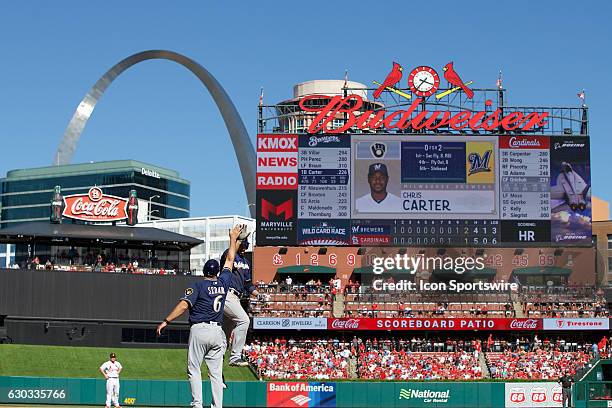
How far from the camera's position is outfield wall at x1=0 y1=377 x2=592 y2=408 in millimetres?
36531

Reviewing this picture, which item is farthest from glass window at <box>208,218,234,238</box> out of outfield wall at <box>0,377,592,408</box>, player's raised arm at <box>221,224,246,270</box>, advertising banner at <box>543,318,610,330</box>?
player's raised arm at <box>221,224,246,270</box>

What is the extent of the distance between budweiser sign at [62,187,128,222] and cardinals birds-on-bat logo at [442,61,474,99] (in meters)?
20.4

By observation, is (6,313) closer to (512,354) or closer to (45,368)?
(45,368)

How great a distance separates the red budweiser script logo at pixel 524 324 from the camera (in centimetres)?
4925

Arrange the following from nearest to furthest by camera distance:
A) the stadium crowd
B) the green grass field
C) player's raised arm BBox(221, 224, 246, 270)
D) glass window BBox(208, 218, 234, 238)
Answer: player's raised arm BBox(221, 224, 246, 270)
the green grass field
the stadium crowd
glass window BBox(208, 218, 234, 238)

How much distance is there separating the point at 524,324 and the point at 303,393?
1592cm

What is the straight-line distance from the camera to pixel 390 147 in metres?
50.6

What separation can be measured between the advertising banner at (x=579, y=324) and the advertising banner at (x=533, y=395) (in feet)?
30.1

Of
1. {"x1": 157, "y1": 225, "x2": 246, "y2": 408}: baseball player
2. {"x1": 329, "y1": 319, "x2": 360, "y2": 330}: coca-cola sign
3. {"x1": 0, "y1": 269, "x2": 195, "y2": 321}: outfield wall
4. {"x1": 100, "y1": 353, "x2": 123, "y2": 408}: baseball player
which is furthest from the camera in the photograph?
{"x1": 0, "y1": 269, "x2": 195, "y2": 321}: outfield wall

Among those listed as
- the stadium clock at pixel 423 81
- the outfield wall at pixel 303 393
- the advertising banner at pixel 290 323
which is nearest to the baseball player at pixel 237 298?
the outfield wall at pixel 303 393

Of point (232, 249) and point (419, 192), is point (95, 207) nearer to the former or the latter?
point (419, 192)

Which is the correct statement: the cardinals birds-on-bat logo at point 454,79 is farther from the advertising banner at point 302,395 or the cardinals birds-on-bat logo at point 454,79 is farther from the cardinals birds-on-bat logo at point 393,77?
the advertising banner at point 302,395

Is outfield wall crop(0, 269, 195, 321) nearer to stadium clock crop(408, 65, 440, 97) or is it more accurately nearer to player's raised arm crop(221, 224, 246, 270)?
stadium clock crop(408, 65, 440, 97)

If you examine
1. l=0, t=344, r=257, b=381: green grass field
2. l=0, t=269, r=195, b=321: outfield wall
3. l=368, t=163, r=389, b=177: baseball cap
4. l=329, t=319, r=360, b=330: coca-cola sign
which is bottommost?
l=0, t=344, r=257, b=381: green grass field
